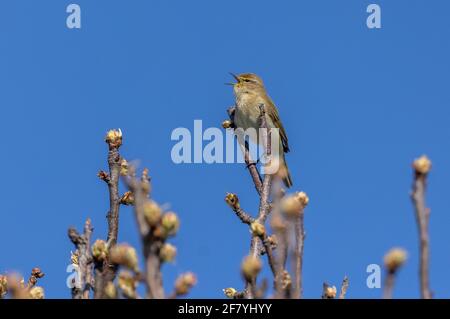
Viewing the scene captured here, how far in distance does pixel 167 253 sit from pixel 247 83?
32.1 ft

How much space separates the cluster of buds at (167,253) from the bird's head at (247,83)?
31.0 feet

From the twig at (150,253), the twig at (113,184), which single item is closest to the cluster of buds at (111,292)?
the twig at (150,253)

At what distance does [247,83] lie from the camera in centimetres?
1250

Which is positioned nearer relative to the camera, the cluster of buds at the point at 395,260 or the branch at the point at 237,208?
the cluster of buds at the point at 395,260

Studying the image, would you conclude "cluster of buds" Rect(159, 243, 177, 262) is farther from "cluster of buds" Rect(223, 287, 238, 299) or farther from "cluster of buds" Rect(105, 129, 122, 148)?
"cluster of buds" Rect(105, 129, 122, 148)

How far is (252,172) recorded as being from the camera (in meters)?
6.88

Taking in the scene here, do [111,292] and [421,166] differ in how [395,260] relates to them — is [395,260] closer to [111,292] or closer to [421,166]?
[421,166]

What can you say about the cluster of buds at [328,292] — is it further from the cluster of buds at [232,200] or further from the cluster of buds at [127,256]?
the cluster of buds at [232,200]

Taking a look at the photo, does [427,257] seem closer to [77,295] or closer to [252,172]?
[77,295]

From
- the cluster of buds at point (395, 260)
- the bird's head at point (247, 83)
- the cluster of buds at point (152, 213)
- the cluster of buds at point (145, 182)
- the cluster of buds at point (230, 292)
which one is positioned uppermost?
the bird's head at point (247, 83)

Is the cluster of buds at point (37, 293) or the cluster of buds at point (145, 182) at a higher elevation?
the cluster of buds at point (145, 182)

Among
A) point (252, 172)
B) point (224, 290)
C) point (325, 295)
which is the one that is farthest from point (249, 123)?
point (325, 295)

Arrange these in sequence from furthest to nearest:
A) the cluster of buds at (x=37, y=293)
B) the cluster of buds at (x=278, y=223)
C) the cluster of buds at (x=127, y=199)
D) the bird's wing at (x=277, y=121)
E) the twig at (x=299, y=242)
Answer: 1. the bird's wing at (x=277, y=121)
2. the cluster of buds at (x=127, y=199)
3. the cluster of buds at (x=37, y=293)
4. the twig at (x=299, y=242)
5. the cluster of buds at (x=278, y=223)

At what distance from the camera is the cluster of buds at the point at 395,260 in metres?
2.72
